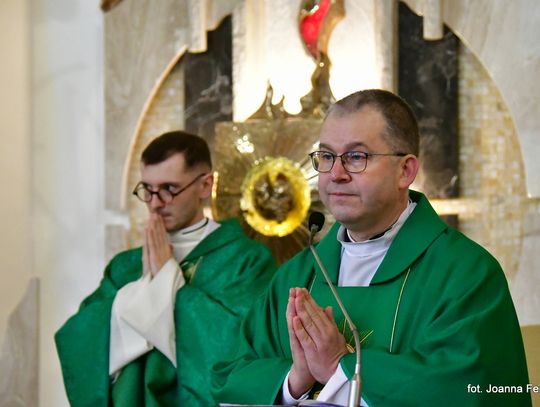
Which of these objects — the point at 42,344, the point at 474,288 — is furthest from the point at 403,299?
the point at 42,344

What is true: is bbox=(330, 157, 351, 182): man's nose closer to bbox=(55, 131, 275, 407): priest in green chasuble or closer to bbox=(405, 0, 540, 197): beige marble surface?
bbox=(55, 131, 275, 407): priest in green chasuble

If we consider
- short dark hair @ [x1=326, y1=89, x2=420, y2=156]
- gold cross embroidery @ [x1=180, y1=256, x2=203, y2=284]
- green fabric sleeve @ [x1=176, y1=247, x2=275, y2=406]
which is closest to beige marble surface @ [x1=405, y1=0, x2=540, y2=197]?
green fabric sleeve @ [x1=176, y1=247, x2=275, y2=406]

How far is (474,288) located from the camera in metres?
2.86

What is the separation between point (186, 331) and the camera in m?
4.36

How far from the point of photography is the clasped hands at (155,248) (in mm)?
4418

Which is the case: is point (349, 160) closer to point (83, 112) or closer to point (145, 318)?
point (145, 318)

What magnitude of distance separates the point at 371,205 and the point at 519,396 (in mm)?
689

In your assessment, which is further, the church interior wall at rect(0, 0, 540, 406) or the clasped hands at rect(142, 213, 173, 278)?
the church interior wall at rect(0, 0, 540, 406)

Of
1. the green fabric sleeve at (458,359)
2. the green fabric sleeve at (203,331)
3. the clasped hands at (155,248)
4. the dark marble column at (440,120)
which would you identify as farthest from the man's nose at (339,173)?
the dark marble column at (440,120)

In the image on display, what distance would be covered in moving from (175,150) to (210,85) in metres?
1.61

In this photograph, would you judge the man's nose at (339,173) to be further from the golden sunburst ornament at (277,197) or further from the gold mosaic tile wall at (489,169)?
the golden sunburst ornament at (277,197)

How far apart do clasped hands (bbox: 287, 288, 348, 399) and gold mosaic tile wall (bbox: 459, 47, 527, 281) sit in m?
2.52

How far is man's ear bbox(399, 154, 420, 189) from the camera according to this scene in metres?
3.07

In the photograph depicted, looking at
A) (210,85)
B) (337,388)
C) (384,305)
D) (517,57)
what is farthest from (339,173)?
(210,85)
